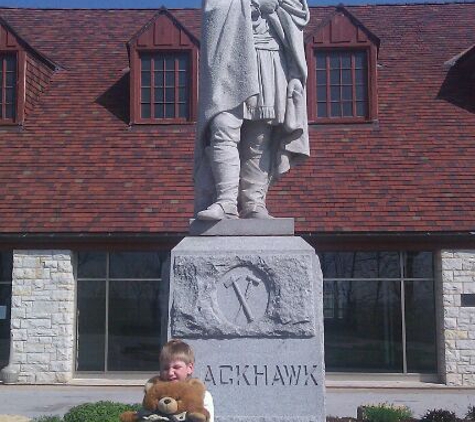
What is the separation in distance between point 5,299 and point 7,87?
14.8ft

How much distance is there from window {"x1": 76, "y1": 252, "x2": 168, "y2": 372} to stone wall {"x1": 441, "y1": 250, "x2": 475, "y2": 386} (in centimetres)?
512

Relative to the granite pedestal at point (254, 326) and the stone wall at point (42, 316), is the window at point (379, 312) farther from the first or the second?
the granite pedestal at point (254, 326)

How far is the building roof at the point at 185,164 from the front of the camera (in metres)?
14.1

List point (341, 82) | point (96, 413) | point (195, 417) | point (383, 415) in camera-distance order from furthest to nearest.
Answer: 1. point (341, 82)
2. point (383, 415)
3. point (96, 413)
4. point (195, 417)

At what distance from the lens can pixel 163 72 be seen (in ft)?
53.9

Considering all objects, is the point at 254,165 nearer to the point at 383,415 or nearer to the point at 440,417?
the point at 383,415

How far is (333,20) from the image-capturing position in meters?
16.3

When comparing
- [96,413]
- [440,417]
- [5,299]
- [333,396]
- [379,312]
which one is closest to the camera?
[96,413]

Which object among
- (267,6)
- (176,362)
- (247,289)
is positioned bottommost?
(176,362)

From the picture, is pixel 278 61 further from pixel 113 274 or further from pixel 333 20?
pixel 333 20

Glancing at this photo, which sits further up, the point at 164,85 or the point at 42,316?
the point at 164,85

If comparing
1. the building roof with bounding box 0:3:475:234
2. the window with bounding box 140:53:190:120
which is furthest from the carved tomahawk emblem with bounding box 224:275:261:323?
the window with bounding box 140:53:190:120

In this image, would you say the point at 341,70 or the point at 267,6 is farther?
the point at 341,70

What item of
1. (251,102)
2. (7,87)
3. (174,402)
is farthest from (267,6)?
(7,87)
